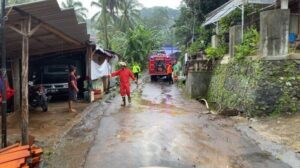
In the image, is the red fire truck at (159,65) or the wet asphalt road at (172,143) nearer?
the wet asphalt road at (172,143)

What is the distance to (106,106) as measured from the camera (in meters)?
15.4

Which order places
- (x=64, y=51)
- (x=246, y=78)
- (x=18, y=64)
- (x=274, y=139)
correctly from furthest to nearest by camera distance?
(x=64, y=51) < (x=18, y=64) < (x=246, y=78) < (x=274, y=139)

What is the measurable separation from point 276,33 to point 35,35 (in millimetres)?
7145

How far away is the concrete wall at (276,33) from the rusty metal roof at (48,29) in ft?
17.9

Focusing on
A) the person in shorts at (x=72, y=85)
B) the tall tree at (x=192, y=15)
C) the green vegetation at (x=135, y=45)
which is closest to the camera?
the person in shorts at (x=72, y=85)

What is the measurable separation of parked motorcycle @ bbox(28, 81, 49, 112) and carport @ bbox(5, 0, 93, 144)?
0.51 metres

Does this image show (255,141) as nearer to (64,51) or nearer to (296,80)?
(296,80)

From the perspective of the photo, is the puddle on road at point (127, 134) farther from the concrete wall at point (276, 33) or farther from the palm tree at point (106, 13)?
the palm tree at point (106, 13)

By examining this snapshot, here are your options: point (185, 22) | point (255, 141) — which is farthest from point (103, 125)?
point (185, 22)

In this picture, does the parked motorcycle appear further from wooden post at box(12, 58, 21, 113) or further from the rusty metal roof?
the rusty metal roof

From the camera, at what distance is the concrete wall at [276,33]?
11.5 m

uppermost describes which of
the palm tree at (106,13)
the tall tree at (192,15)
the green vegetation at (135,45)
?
the palm tree at (106,13)

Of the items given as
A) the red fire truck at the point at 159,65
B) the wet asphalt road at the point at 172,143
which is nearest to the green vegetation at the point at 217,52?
the wet asphalt road at the point at 172,143

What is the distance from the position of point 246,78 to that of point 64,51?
8572 millimetres
